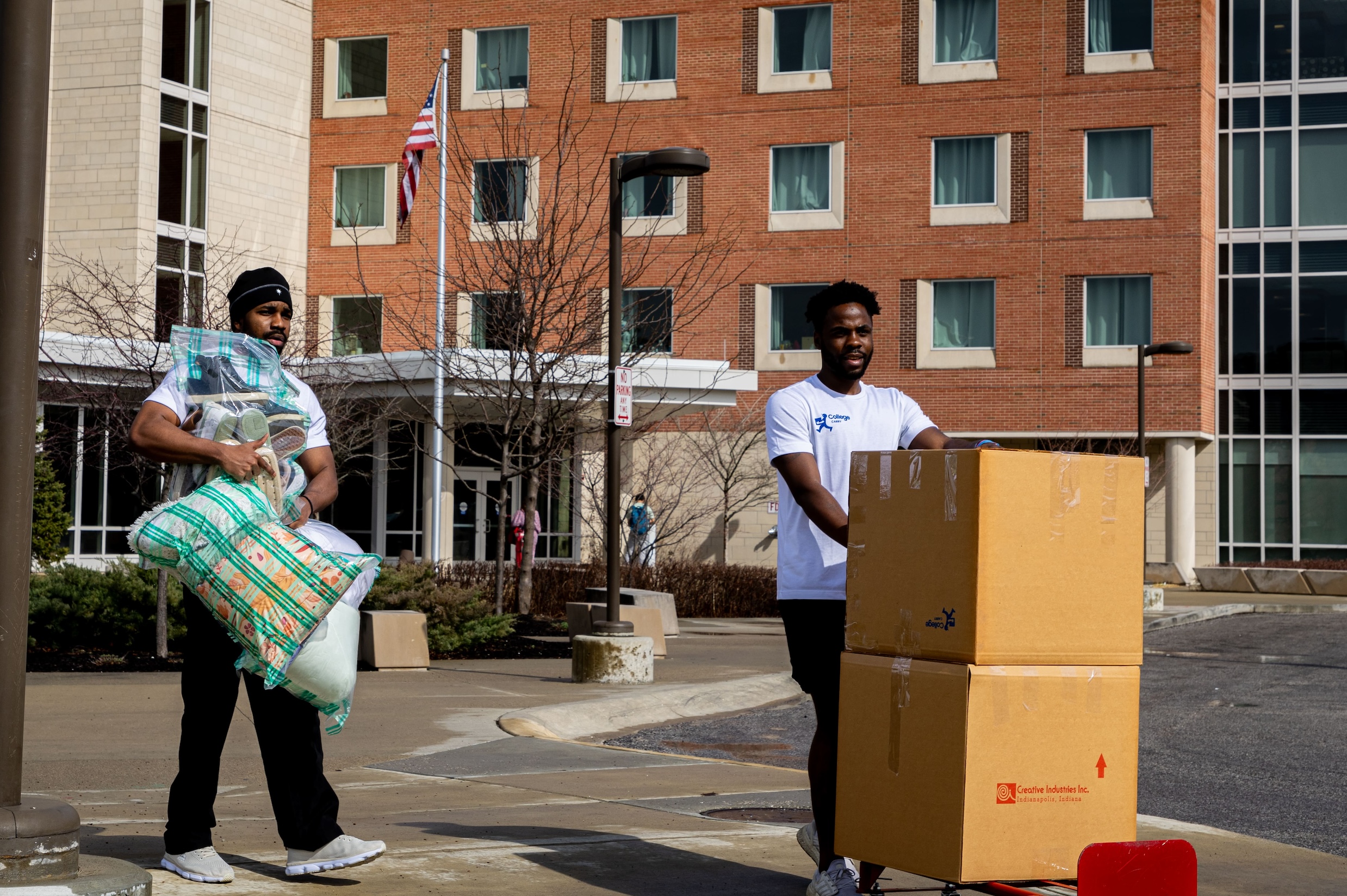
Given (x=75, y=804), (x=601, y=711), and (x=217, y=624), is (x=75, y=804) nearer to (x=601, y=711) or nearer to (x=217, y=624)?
(x=217, y=624)

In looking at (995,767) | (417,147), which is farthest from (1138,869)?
(417,147)

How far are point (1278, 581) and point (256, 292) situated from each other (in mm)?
31500

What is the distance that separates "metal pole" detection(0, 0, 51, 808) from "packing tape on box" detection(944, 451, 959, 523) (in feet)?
7.98

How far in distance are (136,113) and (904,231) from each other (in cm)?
1741

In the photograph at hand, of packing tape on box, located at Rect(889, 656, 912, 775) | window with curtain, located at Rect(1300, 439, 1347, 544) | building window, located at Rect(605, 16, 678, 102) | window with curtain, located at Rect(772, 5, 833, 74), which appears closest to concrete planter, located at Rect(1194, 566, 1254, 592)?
window with curtain, located at Rect(1300, 439, 1347, 544)

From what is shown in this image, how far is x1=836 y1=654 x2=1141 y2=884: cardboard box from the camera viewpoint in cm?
391

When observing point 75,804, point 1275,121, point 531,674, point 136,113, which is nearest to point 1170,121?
point 1275,121

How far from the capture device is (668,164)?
13.0m

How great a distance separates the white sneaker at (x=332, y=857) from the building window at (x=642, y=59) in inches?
1294

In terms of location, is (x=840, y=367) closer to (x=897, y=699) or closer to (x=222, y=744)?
(x=897, y=699)

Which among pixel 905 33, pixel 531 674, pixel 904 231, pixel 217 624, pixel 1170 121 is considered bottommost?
pixel 531 674

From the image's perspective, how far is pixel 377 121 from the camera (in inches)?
1505

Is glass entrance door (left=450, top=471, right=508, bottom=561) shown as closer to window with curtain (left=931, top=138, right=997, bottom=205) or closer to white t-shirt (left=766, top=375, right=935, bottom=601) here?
window with curtain (left=931, top=138, right=997, bottom=205)

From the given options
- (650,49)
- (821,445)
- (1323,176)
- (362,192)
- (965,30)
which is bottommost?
(821,445)
